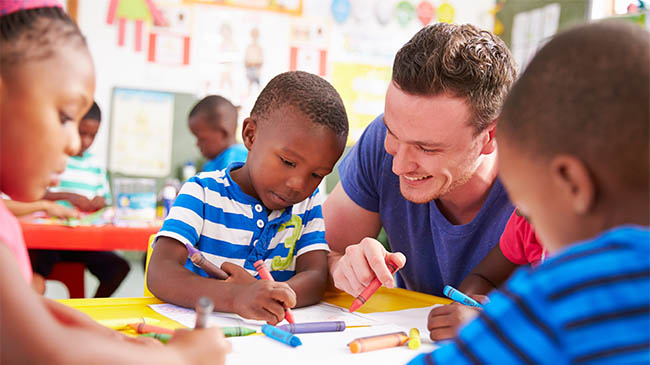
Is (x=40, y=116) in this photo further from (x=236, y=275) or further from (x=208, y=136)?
(x=208, y=136)

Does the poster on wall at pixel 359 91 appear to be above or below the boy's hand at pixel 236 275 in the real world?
below

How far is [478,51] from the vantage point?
1.06 meters

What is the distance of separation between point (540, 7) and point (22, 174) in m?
3.87

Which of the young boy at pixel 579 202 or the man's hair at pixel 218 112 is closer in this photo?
the young boy at pixel 579 202

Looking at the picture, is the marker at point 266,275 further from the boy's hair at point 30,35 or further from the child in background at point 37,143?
→ the boy's hair at point 30,35

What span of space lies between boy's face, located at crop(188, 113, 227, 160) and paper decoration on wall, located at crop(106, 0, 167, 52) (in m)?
1.13

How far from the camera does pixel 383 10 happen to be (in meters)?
4.28

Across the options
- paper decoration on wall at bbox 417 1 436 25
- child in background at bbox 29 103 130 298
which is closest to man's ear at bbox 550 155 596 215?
child in background at bbox 29 103 130 298

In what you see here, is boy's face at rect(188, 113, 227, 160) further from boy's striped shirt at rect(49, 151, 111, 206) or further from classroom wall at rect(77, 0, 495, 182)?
classroom wall at rect(77, 0, 495, 182)

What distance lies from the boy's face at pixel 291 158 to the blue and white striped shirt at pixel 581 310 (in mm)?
672

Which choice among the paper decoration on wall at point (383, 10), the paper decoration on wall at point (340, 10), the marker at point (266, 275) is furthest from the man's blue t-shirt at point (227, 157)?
the paper decoration on wall at point (383, 10)

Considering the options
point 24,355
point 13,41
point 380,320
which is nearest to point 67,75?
point 13,41

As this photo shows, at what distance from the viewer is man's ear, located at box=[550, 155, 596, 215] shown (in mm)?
419

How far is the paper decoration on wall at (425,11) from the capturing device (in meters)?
4.35
